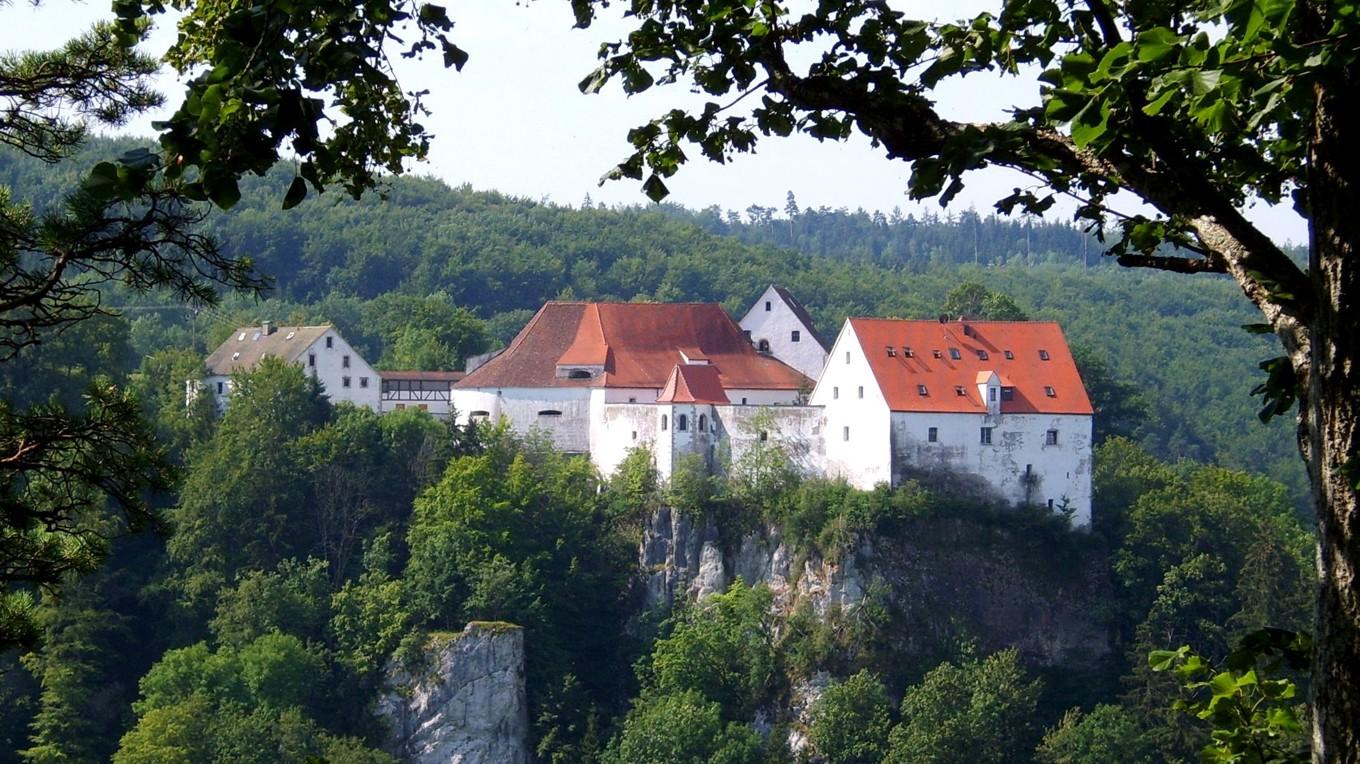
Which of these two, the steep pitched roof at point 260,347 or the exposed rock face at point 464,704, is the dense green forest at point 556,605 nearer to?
the exposed rock face at point 464,704

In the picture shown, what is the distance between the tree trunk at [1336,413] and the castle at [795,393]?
39987mm

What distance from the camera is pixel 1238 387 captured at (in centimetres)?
12406

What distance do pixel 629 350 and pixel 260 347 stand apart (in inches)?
529

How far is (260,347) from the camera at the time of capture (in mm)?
62438

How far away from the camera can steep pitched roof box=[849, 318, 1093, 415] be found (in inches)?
1804

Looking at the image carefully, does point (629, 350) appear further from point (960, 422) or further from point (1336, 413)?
point (1336, 413)

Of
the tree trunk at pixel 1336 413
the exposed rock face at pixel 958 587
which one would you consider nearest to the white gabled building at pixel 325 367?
the exposed rock face at pixel 958 587

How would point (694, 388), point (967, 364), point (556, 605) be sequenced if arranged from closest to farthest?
point (967, 364) < point (694, 388) < point (556, 605)

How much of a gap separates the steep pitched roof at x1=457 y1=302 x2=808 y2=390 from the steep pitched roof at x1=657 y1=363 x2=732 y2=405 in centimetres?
108

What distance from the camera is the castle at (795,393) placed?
149 feet

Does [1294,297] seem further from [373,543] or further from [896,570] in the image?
[373,543]

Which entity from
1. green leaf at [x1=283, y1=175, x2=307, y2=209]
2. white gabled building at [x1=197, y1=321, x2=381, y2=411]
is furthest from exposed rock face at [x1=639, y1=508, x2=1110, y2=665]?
green leaf at [x1=283, y1=175, x2=307, y2=209]

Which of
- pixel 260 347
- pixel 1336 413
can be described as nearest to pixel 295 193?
pixel 1336 413

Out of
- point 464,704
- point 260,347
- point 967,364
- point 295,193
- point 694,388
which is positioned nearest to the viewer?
point 295,193
